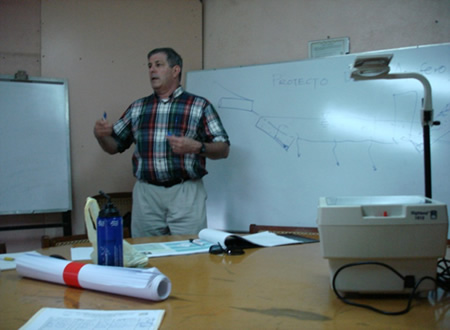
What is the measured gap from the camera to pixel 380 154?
259 centimetres

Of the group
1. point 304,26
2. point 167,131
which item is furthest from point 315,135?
point 167,131

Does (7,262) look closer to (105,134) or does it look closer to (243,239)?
(243,239)

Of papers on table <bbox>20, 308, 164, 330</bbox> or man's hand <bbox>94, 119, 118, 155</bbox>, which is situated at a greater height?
man's hand <bbox>94, 119, 118, 155</bbox>

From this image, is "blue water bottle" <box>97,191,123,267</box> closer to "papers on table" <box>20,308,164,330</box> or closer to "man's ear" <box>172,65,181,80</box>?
"papers on table" <box>20,308,164,330</box>

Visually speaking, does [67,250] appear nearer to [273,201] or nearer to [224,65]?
[273,201]

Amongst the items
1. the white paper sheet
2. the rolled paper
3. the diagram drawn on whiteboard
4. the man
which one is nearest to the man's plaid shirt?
the man

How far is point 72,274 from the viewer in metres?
→ 1.04

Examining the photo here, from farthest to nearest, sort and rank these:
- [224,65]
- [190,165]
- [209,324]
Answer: [224,65] < [190,165] < [209,324]

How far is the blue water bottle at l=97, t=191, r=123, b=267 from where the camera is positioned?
3.58 ft

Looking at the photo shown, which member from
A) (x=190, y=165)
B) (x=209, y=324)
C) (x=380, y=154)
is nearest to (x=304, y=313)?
(x=209, y=324)

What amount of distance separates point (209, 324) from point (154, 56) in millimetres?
Result: 2048

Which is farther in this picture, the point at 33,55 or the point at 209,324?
the point at 33,55

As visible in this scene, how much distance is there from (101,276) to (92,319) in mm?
177

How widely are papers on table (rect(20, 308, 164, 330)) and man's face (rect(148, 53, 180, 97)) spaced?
1.82 metres
